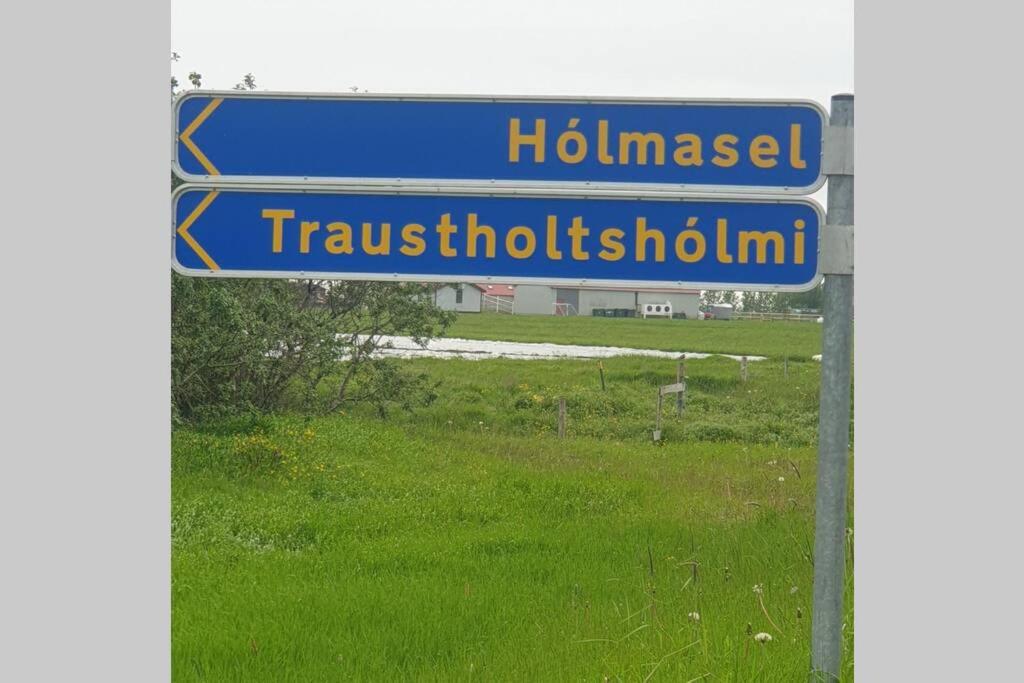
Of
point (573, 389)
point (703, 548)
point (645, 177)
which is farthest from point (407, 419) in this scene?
point (645, 177)

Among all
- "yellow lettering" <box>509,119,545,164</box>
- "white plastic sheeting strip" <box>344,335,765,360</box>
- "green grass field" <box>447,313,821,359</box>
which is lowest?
"white plastic sheeting strip" <box>344,335,765,360</box>


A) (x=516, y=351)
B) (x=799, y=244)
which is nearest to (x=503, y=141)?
(x=799, y=244)

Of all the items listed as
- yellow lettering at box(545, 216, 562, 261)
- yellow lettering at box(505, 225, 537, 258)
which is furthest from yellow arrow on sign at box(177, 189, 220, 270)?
yellow lettering at box(545, 216, 562, 261)

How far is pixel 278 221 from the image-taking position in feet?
12.3

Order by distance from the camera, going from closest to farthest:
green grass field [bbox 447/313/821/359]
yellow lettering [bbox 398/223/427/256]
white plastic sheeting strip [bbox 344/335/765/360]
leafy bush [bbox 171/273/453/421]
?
yellow lettering [bbox 398/223/427/256] → leafy bush [bbox 171/273/453/421] → white plastic sheeting strip [bbox 344/335/765/360] → green grass field [bbox 447/313/821/359]

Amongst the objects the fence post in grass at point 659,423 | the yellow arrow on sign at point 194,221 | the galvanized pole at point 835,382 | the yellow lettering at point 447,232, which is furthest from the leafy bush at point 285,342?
the galvanized pole at point 835,382

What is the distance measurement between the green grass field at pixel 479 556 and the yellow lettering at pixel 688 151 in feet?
6.52

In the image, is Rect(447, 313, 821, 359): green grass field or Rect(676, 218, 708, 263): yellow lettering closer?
Rect(676, 218, 708, 263): yellow lettering

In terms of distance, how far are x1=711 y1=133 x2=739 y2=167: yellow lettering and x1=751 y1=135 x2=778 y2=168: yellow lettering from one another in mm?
62

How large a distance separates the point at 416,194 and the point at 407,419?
11.0 m

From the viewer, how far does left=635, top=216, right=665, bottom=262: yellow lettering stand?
3.60m

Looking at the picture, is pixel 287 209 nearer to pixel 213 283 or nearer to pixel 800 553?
pixel 800 553

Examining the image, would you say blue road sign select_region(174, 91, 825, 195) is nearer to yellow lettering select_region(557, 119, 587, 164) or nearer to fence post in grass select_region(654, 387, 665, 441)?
yellow lettering select_region(557, 119, 587, 164)

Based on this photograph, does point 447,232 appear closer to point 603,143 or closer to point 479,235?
point 479,235
